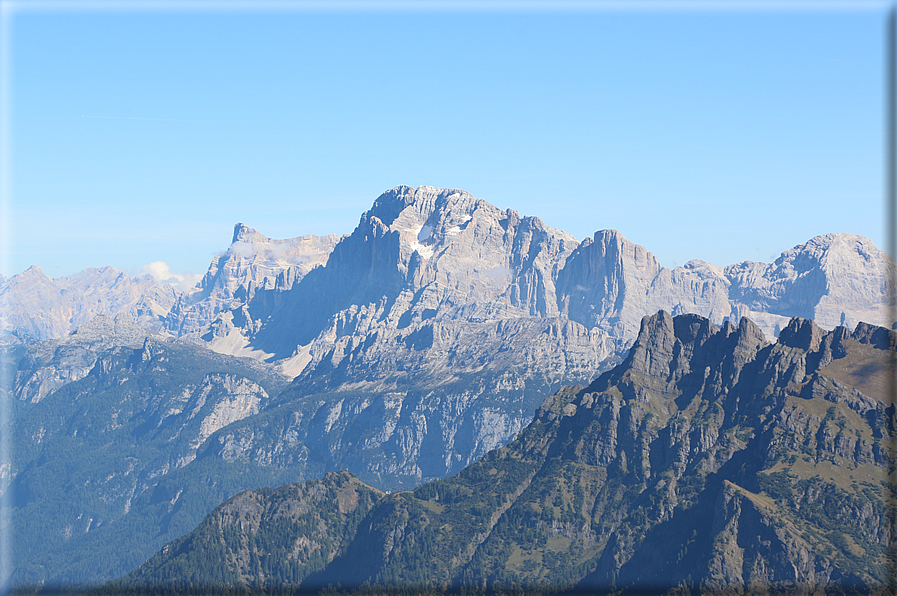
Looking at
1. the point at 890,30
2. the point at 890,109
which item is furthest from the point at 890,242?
the point at 890,30

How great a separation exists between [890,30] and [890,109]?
8904 mm

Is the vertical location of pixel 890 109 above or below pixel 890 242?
above

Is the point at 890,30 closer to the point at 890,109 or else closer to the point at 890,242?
the point at 890,109

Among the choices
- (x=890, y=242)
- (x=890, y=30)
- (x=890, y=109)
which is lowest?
(x=890, y=242)

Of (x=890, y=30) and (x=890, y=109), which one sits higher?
(x=890, y=30)

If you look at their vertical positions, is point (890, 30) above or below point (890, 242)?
above

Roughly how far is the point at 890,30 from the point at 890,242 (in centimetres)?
2431

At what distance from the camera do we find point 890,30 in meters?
126

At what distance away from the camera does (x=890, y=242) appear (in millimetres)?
129750

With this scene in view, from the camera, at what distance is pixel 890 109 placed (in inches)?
5025
